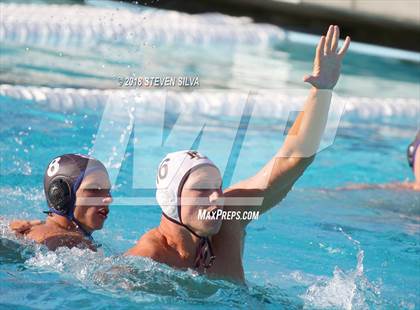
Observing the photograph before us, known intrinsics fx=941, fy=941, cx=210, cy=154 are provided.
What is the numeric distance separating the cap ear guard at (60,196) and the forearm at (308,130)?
0.94 metres

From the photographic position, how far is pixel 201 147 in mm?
7430

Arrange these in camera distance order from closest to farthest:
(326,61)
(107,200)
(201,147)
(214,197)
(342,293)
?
(214,197) < (326,61) < (107,200) < (342,293) < (201,147)

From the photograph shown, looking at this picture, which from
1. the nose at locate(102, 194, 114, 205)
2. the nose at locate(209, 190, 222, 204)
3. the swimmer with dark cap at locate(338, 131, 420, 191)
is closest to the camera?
the nose at locate(209, 190, 222, 204)

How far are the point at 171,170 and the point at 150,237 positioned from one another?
285 millimetres

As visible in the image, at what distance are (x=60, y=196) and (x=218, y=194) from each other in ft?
2.63

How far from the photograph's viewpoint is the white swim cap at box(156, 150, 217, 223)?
3.63 metres

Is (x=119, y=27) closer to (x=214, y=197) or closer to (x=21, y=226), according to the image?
(x=21, y=226)

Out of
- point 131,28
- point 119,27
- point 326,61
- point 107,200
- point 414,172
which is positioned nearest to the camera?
point 326,61

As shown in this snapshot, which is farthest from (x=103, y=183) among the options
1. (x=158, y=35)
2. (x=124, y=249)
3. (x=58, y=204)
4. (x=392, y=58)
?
(x=392, y=58)

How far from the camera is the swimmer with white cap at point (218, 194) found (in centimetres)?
362

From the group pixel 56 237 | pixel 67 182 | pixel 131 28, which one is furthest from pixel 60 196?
pixel 131 28

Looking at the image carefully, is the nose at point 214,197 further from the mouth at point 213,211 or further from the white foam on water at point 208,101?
the white foam on water at point 208,101

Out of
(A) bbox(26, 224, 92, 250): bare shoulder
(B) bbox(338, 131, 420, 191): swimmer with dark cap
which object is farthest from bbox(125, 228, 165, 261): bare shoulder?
(B) bbox(338, 131, 420, 191): swimmer with dark cap

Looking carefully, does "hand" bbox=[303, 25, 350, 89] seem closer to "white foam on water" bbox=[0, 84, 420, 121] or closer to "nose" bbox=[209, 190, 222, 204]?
"nose" bbox=[209, 190, 222, 204]
